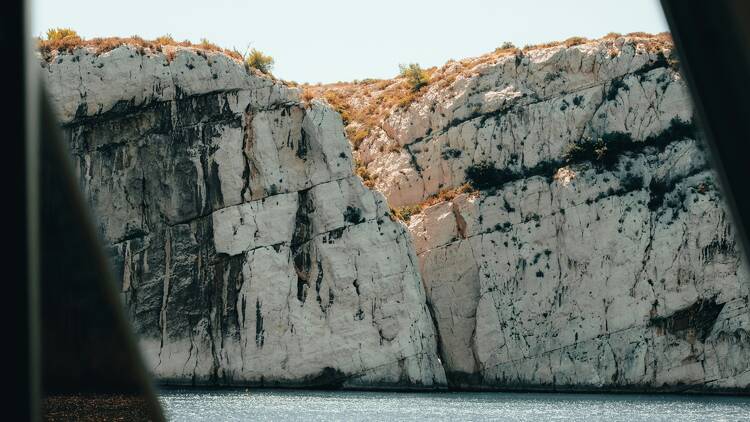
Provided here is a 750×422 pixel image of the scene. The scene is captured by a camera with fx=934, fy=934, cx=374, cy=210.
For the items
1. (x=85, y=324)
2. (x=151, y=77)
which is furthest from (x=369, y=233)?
(x=85, y=324)

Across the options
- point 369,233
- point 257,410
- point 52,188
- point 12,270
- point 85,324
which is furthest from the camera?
point 369,233

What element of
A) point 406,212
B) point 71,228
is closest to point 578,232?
point 406,212

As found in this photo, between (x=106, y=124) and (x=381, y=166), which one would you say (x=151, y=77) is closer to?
(x=106, y=124)

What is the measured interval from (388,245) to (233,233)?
26.7ft

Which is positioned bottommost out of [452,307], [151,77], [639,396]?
[639,396]

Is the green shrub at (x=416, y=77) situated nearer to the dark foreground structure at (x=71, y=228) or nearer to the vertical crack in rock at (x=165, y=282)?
the vertical crack in rock at (x=165, y=282)

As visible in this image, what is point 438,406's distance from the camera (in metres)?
39.5

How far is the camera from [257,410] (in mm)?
36156

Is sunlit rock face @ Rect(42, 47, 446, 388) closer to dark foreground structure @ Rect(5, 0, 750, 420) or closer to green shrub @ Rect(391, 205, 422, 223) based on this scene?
green shrub @ Rect(391, 205, 422, 223)

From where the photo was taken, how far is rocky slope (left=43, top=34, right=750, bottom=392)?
155 ft

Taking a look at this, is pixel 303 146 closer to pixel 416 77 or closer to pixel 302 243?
pixel 302 243

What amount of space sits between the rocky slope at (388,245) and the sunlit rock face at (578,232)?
117mm

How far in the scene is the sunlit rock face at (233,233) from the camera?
47.0 metres

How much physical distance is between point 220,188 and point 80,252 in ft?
151
